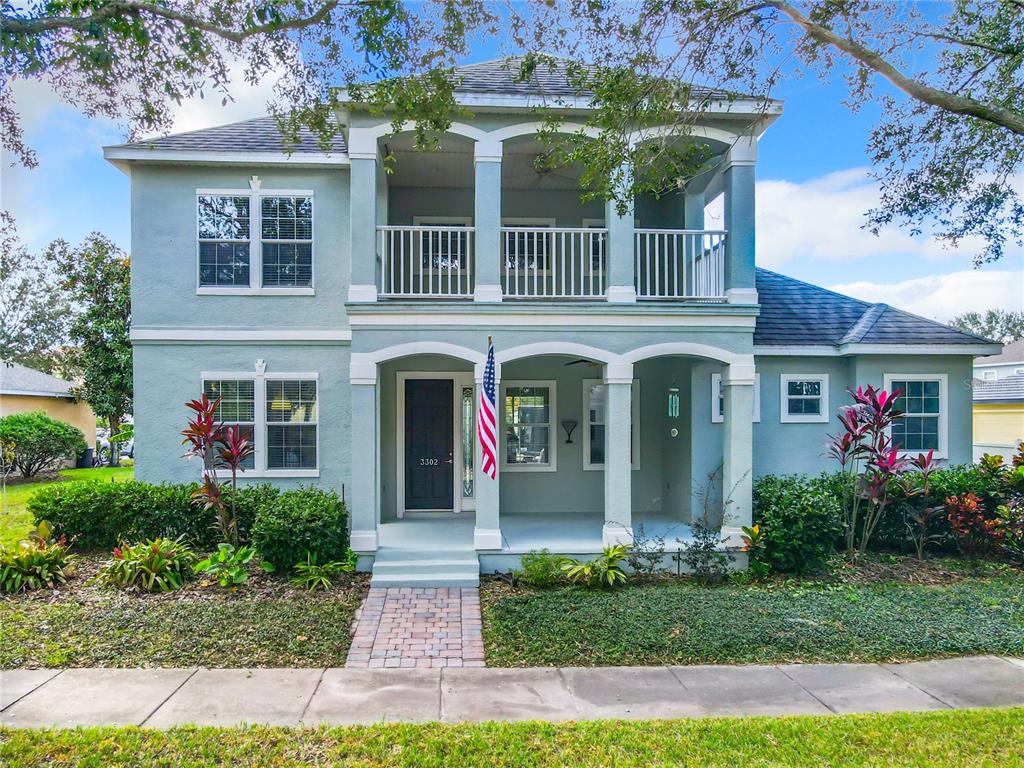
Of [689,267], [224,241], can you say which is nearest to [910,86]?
[689,267]

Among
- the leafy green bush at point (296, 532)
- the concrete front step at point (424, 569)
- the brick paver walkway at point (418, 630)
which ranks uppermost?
the leafy green bush at point (296, 532)

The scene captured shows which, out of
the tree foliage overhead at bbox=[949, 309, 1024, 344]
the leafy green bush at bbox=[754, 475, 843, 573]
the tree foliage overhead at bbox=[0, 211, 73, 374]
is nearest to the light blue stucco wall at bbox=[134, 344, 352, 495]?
the leafy green bush at bbox=[754, 475, 843, 573]

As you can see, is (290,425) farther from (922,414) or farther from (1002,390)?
(1002,390)

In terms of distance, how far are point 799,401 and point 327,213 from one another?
351 inches

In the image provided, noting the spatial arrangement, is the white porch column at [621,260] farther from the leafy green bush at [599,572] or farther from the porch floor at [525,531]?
the leafy green bush at [599,572]

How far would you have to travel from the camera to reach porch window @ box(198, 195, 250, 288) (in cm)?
989

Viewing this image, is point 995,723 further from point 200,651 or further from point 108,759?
point 200,651

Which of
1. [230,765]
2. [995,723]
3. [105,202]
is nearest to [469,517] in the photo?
[230,765]

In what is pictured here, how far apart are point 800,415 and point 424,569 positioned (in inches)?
279

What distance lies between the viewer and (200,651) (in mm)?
5945

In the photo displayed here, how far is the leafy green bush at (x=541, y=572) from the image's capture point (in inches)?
314

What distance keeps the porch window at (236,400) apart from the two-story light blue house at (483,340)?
0.04m

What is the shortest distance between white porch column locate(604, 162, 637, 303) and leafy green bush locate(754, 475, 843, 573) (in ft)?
→ 12.2

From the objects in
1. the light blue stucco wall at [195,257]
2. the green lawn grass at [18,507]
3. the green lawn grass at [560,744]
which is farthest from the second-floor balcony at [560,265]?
the green lawn grass at [18,507]
